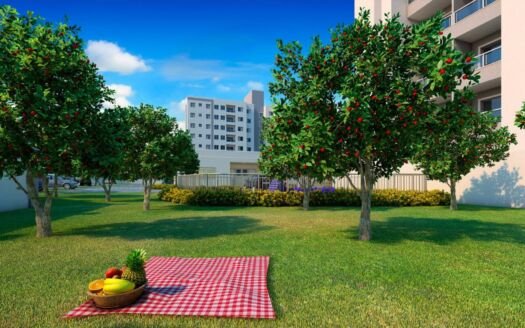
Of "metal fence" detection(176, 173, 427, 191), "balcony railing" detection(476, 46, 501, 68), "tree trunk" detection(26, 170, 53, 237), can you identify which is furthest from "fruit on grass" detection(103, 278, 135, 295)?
"balcony railing" detection(476, 46, 501, 68)

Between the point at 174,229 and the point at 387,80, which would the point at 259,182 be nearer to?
the point at 174,229

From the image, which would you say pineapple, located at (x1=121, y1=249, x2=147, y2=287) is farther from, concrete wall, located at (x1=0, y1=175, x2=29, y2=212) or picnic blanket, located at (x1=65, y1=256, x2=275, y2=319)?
concrete wall, located at (x1=0, y1=175, x2=29, y2=212)

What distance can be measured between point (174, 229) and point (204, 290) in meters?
6.61

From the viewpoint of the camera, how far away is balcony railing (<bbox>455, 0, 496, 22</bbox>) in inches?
842

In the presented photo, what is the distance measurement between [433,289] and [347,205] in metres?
16.5

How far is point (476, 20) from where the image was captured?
2128 cm

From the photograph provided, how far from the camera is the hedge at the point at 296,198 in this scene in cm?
2081

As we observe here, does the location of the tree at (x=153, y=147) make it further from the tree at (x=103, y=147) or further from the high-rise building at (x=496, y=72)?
the high-rise building at (x=496, y=72)

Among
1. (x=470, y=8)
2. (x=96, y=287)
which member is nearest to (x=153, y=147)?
(x=96, y=287)

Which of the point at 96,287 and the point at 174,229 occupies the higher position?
the point at 96,287

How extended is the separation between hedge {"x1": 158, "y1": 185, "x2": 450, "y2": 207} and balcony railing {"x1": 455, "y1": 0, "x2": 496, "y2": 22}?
1213 cm

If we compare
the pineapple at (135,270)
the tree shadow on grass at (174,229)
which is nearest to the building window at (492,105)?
the tree shadow on grass at (174,229)

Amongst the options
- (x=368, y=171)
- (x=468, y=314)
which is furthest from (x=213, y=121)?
(x=468, y=314)

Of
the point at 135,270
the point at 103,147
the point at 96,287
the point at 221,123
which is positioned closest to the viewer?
the point at 96,287
